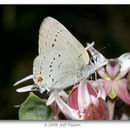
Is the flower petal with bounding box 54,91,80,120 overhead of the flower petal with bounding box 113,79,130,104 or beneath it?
beneath

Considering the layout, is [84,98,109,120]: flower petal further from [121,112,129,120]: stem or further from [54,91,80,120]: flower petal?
[121,112,129,120]: stem

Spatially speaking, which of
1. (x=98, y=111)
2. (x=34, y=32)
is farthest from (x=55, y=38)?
(x=34, y=32)

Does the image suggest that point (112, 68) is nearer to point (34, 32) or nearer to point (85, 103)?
point (85, 103)

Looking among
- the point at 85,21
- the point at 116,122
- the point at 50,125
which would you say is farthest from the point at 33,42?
the point at 116,122

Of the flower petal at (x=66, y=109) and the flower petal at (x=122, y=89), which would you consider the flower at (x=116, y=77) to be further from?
the flower petal at (x=66, y=109)

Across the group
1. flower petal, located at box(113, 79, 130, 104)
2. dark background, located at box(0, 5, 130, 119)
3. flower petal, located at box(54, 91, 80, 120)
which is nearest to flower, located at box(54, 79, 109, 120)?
flower petal, located at box(54, 91, 80, 120)

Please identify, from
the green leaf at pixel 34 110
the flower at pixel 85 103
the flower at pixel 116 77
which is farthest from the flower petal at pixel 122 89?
the green leaf at pixel 34 110
